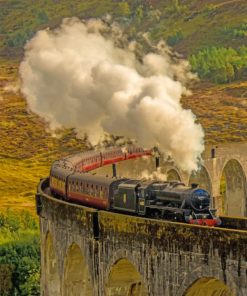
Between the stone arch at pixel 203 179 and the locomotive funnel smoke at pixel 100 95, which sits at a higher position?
the locomotive funnel smoke at pixel 100 95

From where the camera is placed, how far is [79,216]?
29.0 m

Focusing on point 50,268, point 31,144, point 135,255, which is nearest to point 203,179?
point 50,268

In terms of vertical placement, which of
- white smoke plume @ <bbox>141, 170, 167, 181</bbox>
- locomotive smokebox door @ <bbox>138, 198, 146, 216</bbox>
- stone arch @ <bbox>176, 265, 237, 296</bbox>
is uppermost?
white smoke plume @ <bbox>141, 170, 167, 181</bbox>

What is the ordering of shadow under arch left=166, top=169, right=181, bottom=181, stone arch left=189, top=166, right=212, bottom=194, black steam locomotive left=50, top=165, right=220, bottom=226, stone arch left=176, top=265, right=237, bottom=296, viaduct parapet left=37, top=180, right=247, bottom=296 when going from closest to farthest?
stone arch left=176, top=265, right=237, bottom=296, viaduct parapet left=37, top=180, right=247, bottom=296, black steam locomotive left=50, top=165, right=220, bottom=226, shadow under arch left=166, top=169, right=181, bottom=181, stone arch left=189, top=166, right=212, bottom=194

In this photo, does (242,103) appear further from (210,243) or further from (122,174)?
(210,243)

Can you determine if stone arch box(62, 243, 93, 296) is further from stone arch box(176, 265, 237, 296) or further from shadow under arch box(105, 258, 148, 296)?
stone arch box(176, 265, 237, 296)

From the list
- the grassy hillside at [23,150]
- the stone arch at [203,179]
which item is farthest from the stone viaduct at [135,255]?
the grassy hillside at [23,150]

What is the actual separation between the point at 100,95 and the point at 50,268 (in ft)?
44.5

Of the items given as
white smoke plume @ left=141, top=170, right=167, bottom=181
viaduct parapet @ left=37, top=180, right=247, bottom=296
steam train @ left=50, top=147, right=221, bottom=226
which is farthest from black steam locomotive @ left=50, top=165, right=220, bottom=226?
white smoke plume @ left=141, top=170, right=167, bottom=181

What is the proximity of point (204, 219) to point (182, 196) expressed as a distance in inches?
53.7

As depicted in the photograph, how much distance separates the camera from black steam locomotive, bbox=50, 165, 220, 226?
82.5 ft

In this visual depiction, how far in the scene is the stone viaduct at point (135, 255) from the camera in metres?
20.0

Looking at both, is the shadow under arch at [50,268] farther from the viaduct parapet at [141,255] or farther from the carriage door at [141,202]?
the carriage door at [141,202]

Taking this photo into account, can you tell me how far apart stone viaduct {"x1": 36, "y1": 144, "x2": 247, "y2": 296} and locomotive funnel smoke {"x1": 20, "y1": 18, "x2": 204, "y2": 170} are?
357 inches
